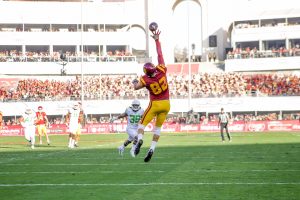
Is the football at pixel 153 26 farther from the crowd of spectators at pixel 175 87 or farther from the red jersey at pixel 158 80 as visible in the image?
the crowd of spectators at pixel 175 87

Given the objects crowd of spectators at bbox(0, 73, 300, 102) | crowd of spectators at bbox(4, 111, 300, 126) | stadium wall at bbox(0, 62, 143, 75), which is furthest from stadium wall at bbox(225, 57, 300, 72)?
crowd of spectators at bbox(4, 111, 300, 126)

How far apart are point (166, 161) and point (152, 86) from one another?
6554mm

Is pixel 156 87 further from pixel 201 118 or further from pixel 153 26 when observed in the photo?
pixel 201 118

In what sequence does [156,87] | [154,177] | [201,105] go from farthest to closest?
[201,105] < [154,177] < [156,87]

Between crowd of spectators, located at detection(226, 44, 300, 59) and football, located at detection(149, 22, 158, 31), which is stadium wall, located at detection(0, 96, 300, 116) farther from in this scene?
football, located at detection(149, 22, 158, 31)

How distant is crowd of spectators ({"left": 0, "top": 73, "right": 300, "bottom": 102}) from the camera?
73.6 m

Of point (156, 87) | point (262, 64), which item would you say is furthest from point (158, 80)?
point (262, 64)

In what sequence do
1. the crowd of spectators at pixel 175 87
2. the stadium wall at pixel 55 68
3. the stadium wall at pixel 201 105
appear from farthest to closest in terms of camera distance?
the stadium wall at pixel 55 68, the crowd of spectators at pixel 175 87, the stadium wall at pixel 201 105

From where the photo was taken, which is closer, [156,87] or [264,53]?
[156,87]

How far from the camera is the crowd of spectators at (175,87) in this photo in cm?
7362

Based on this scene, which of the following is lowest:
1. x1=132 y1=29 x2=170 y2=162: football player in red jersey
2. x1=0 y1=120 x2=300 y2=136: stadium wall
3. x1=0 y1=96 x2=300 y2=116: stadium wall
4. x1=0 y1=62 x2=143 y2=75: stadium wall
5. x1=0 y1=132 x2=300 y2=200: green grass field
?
x1=0 y1=120 x2=300 y2=136: stadium wall

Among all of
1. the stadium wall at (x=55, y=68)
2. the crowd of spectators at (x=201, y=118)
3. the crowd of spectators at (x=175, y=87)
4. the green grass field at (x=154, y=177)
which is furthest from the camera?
the stadium wall at (x=55, y=68)

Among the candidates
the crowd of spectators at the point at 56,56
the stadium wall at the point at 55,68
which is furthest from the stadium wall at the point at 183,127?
the crowd of spectators at the point at 56,56

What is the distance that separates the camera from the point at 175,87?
7638 cm
